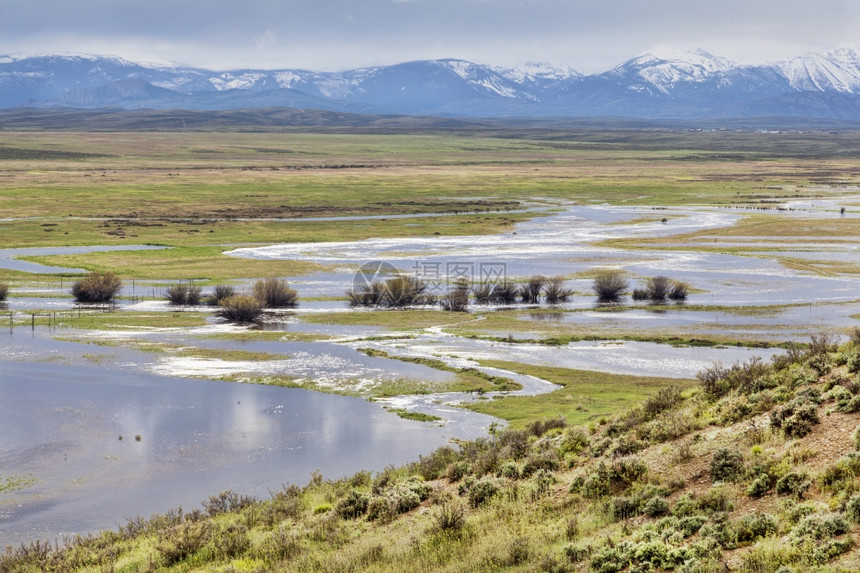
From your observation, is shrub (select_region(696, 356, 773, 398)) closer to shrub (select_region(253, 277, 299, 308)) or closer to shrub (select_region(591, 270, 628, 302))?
shrub (select_region(591, 270, 628, 302))

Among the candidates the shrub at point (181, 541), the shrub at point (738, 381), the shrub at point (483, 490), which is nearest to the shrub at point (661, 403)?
the shrub at point (738, 381)

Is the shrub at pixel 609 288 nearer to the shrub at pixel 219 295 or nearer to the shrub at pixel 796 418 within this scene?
the shrub at pixel 219 295

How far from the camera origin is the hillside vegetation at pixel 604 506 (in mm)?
14344

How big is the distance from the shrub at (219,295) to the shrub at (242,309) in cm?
319

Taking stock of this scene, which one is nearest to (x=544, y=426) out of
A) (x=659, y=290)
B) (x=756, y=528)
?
(x=756, y=528)

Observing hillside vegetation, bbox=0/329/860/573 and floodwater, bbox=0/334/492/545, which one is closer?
hillside vegetation, bbox=0/329/860/573

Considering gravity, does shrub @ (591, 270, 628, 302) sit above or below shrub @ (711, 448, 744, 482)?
below

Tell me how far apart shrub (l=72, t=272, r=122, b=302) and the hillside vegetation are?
38279 mm

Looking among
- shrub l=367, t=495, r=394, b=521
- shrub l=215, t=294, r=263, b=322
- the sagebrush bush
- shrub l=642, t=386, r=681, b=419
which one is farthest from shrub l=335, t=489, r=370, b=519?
shrub l=215, t=294, r=263, b=322

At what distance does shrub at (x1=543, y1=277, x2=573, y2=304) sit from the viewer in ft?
196

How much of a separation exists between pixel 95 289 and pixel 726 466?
4900cm

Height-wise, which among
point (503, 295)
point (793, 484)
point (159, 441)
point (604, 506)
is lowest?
point (159, 441)

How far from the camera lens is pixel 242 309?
5431 cm

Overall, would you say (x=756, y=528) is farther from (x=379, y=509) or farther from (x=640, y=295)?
(x=640, y=295)
